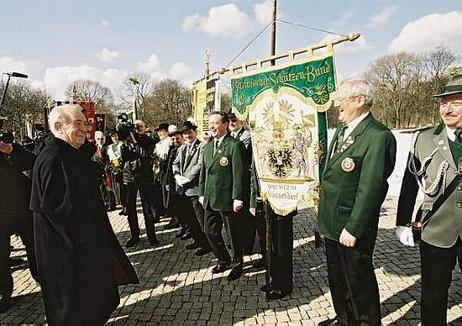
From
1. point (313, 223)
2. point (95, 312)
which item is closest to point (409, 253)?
point (313, 223)

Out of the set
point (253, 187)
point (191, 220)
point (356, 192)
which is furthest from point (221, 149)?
point (356, 192)

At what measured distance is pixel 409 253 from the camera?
209 inches

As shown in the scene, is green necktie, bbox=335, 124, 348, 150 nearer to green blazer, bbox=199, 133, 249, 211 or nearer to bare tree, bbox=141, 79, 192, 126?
green blazer, bbox=199, 133, 249, 211

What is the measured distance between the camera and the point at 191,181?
5582 mm

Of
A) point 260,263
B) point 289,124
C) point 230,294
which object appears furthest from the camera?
point 260,263

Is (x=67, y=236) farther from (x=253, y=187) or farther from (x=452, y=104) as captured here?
(x=452, y=104)

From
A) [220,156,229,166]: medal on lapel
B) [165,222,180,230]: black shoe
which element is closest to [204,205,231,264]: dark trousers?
[220,156,229,166]: medal on lapel

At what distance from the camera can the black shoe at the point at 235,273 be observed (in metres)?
4.51

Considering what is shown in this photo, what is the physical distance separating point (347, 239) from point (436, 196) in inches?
29.9

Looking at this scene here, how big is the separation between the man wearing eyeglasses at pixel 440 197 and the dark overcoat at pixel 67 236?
99.6 inches

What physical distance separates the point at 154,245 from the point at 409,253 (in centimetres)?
406

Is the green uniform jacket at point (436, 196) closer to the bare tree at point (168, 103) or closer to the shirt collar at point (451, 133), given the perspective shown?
the shirt collar at point (451, 133)

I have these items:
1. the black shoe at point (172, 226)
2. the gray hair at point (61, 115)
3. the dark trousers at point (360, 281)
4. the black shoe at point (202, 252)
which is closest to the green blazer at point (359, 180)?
the dark trousers at point (360, 281)

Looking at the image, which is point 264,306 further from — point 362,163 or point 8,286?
point 8,286
